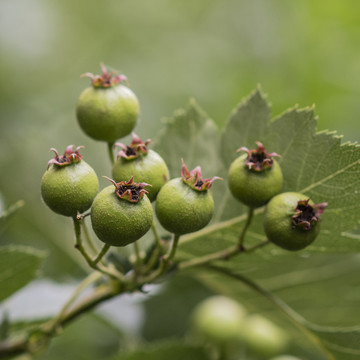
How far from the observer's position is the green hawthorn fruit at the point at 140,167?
6.29 feet

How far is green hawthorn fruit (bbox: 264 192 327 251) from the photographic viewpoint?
191cm

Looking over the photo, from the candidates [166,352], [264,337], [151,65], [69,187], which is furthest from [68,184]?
[151,65]

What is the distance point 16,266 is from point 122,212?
2.37 ft

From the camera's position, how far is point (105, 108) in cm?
213

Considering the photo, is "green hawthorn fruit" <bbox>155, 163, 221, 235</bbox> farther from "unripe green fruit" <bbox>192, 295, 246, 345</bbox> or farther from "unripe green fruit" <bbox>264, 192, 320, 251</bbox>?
"unripe green fruit" <bbox>192, 295, 246, 345</bbox>

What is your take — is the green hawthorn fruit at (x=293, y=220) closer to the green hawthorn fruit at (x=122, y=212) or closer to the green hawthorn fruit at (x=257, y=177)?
the green hawthorn fruit at (x=257, y=177)

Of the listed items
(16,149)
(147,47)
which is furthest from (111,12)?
(16,149)

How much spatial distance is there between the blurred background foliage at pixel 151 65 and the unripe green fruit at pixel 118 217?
5.55ft

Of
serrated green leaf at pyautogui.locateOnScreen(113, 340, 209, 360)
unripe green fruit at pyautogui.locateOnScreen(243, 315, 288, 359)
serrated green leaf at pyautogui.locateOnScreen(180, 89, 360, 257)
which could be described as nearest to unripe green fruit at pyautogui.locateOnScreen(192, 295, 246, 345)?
unripe green fruit at pyautogui.locateOnScreen(243, 315, 288, 359)

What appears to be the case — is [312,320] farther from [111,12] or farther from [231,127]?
[111,12]

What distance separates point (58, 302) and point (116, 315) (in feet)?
2.81

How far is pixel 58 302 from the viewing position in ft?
9.29

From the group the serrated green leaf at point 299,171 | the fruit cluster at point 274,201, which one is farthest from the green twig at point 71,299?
the fruit cluster at point 274,201

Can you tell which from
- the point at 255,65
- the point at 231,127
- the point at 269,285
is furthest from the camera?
Result: the point at 255,65
